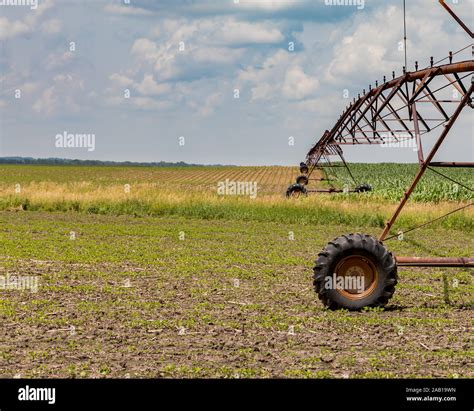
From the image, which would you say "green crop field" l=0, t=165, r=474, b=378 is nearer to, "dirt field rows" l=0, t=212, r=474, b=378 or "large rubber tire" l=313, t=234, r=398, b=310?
"dirt field rows" l=0, t=212, r=474, b=378

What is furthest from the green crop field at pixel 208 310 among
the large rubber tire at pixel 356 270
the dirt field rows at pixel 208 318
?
the large rubber tire at pixel 356 270

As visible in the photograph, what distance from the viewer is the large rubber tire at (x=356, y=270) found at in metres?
9.03

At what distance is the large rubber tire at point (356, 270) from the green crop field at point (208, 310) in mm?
199

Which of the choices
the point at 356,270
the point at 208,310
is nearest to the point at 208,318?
the point at 208,310

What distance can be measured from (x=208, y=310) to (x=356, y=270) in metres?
2.09

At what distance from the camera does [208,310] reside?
9.56 meters

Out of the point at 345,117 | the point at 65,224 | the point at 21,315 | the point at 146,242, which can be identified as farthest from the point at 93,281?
the point at 345,117

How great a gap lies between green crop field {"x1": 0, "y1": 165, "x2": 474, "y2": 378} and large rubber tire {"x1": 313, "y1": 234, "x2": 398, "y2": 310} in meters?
0.20

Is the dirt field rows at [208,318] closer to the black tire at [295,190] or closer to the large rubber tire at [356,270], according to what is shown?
the large rubber tire at [356,270]

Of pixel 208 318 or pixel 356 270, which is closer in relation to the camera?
pixel 208 318

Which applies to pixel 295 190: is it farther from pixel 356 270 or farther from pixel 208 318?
pixel 208 318

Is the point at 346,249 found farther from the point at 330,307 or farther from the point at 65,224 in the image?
the point at 65,224

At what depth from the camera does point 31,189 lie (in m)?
29.5
